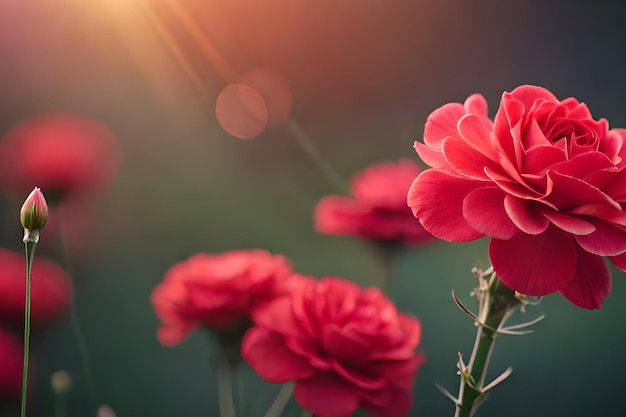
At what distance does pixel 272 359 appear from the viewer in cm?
26

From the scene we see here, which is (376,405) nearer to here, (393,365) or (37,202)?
(393,365)

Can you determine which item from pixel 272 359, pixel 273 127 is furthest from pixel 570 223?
pixel 273 127

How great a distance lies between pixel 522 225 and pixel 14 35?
0.86 meters

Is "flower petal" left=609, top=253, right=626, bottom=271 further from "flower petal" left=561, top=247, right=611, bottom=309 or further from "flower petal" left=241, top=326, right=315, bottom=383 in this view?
"flower petal" left=241, top=326, right=315, bottom=383

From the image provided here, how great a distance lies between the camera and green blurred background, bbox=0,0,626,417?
78 cm

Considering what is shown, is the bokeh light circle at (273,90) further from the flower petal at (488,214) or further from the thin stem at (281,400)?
the flower petal at (488,214)

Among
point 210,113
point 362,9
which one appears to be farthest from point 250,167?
point 362,9

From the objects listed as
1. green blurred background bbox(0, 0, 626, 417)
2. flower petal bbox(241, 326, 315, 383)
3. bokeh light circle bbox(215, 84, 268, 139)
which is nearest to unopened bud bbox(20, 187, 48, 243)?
flower petal bbox(241, 326, 315, 383)

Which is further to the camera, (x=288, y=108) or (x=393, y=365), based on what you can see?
(x=288, y=108)

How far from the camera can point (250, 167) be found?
0.95m

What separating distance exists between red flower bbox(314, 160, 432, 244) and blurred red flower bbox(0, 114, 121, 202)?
7.3 inches

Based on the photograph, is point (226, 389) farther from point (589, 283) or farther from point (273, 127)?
point (273, 127)

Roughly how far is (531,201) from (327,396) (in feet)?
0.35

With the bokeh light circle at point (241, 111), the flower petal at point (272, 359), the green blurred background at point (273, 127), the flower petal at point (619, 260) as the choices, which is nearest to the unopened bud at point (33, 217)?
the flower petal at point (272, 359)
